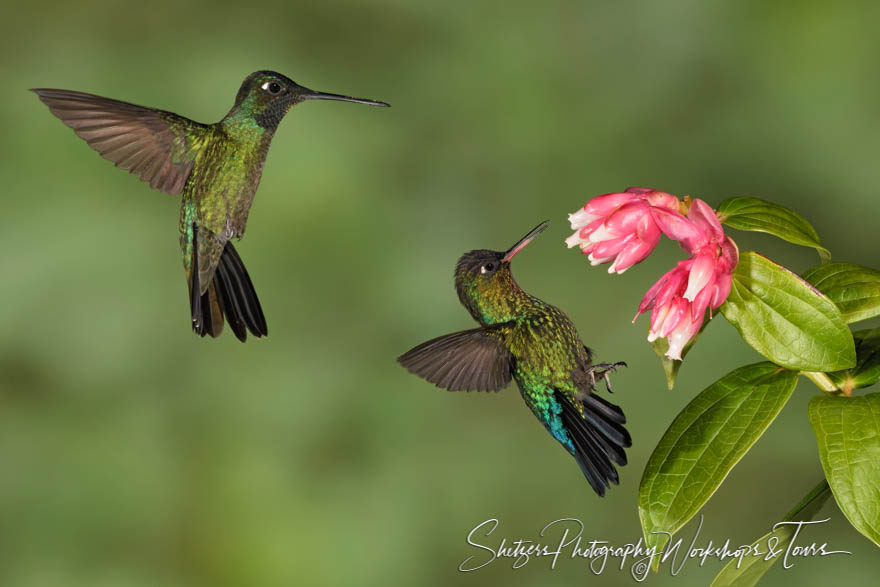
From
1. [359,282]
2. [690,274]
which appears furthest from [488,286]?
[359,282]

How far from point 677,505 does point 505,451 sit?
39.3 inches

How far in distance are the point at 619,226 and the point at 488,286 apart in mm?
129

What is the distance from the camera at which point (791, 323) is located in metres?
0.79

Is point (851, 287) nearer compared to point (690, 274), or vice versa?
point (690, 274)

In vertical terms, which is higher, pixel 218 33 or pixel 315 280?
pixel 218 33

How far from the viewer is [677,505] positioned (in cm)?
83

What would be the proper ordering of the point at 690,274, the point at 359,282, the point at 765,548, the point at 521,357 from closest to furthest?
the point at 690,274
the point at 521,357
the point at 765,548
the point at 359,282

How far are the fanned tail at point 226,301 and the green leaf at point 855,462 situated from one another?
19.7 inches

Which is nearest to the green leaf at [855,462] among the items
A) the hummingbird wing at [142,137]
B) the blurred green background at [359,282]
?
the hummingbird wing at [142,137]

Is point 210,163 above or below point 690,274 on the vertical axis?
above

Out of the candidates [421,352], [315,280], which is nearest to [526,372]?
[421,352]

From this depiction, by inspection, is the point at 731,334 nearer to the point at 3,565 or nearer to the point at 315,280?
the point at 315,280

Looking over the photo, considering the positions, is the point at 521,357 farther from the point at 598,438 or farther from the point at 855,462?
the point at 855,462

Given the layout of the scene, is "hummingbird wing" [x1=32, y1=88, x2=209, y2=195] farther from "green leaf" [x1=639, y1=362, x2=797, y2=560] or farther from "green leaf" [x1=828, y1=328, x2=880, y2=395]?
"green leaf" [x1=828, y1=328, x2=880, y2=395]
